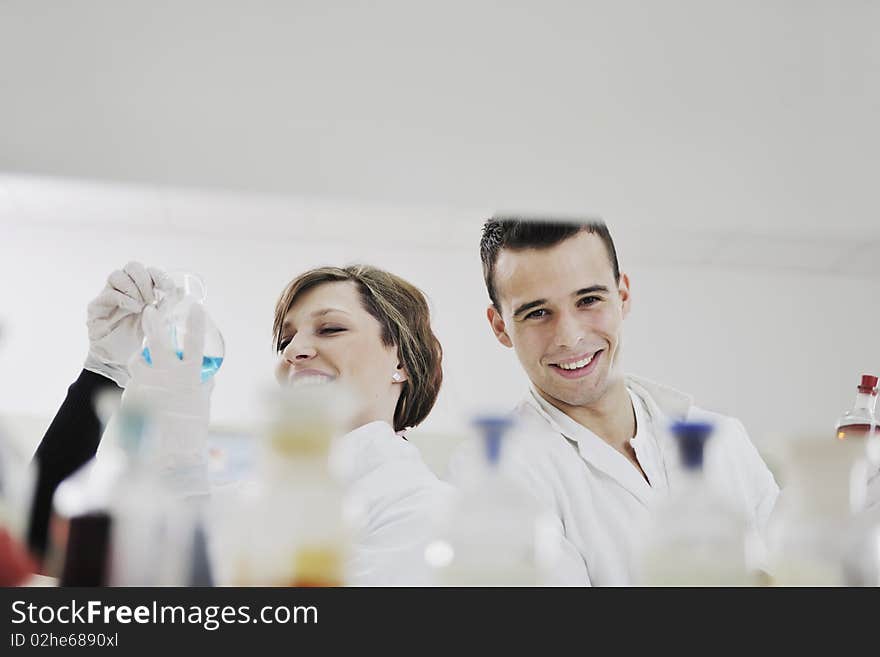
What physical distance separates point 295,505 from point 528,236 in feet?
3.15

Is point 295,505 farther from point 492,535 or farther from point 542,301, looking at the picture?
point 542,301

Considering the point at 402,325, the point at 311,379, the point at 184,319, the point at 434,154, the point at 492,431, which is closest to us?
the point at 492,431

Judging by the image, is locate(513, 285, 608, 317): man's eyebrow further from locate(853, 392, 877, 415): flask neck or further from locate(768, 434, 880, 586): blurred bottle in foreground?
locate(768, 434, 880, 586): blurred bottle in foreground

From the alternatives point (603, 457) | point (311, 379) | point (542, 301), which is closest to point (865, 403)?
point (603, 457)

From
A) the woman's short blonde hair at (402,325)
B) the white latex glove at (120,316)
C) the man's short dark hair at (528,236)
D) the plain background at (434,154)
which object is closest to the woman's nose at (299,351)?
the woman's short blonde hair at (402,325)

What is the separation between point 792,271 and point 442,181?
972 mm

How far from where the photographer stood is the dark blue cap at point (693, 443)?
0.75 metres

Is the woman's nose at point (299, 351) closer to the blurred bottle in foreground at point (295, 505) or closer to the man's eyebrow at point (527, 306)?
the man's eyebrow at point (527, 306)

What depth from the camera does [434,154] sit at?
1.85 metres

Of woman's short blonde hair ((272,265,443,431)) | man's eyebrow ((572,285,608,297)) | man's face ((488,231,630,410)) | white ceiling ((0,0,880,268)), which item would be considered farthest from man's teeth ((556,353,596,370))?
white ceiling ((0,0,880,268))

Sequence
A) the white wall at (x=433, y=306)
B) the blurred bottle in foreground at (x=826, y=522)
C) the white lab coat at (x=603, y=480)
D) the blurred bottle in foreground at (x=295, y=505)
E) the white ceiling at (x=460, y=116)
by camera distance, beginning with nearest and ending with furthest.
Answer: the blurred bottle in foreground at (x=295, y=505), the blurred bottle in foreground at (x=826, y=522), the white lab coat at (x=603, y=480), the white ceiling at (x=460, y=116), the white wall at (x=433, y=306)

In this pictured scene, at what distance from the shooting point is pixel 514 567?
740 millimetres

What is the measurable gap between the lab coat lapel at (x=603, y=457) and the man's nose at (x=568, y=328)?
14cm

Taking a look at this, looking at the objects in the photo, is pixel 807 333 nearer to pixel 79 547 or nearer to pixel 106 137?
pixel 106 137
